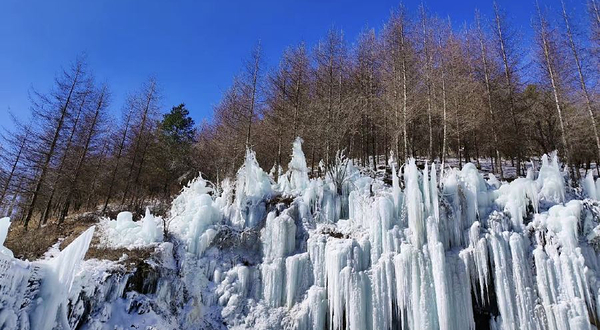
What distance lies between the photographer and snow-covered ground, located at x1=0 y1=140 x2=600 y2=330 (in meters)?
7.54

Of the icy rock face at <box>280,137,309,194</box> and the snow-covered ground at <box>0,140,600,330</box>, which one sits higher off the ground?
the icy rock face at <box>280,137,309,194</box>

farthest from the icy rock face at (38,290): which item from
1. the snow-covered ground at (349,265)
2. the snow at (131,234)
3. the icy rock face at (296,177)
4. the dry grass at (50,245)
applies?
the icy rock face at (296,177)

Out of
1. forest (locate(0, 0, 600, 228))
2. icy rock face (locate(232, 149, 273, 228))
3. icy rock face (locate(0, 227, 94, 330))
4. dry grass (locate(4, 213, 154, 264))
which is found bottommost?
icy rock face (locate(0, 227, 94, 330))

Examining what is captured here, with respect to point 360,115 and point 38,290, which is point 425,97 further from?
point 38,290

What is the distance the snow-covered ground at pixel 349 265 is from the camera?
754 centimetres

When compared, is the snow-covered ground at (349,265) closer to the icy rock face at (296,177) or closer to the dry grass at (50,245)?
the dry grass at (50,245)

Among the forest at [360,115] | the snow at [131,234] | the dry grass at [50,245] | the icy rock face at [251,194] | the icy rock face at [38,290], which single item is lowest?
the icy rock face at [38,290]

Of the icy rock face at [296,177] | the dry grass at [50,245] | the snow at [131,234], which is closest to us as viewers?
the dry grass at [50,245]

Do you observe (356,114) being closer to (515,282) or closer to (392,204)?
(392,204)

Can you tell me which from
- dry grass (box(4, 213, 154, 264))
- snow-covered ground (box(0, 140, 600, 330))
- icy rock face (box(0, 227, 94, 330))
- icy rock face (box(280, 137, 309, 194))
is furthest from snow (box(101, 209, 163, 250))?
icy rock face (box(280, 137, 309, 194))

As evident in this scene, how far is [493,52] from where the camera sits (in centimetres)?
1722

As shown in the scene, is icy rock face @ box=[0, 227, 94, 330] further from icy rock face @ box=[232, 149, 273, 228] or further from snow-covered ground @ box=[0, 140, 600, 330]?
icy rock face @ box=[232, 149, 273, 228]

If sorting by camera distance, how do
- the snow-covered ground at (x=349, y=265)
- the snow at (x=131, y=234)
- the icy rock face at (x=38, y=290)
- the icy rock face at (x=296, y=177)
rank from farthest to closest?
the icy rock face at (x=296, y=177), the snow at (x=131, y=234), the snow-covered ground at (x=349, y=265), the icy rock face at (x=38, y=290)

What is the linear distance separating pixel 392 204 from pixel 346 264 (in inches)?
84.7
